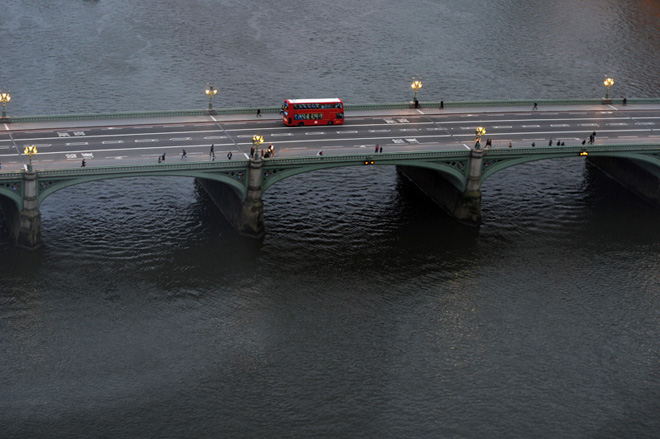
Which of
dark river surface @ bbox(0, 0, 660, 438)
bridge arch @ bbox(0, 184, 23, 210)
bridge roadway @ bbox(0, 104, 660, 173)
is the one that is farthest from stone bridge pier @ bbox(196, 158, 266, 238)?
bridge arch @ bbox(0, 184, 23, 210)

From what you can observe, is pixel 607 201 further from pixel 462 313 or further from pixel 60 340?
pixel 60 340

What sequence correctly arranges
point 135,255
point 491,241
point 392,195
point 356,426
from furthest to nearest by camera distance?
point 392,195 < point 491,241 < point 135,255 < point 356,426

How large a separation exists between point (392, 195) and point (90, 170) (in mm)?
46968

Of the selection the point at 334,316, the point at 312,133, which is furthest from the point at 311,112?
the point at 334,316

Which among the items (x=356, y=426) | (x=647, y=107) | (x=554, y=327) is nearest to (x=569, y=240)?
(x=554, y=327)

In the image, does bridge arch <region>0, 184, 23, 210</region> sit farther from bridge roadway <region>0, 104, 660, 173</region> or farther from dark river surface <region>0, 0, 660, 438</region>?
dark river surface <region>0, 0, 660, 438</region>

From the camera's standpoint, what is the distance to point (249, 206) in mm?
149375

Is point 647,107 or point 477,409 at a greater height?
point 647,107

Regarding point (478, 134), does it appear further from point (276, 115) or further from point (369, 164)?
point (276, 115)

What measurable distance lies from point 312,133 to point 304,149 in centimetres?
746

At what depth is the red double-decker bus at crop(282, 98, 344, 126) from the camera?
164 metres

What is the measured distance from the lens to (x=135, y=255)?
144 m

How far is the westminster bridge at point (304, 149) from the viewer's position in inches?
5689

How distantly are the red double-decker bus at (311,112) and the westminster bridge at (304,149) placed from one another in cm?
122
